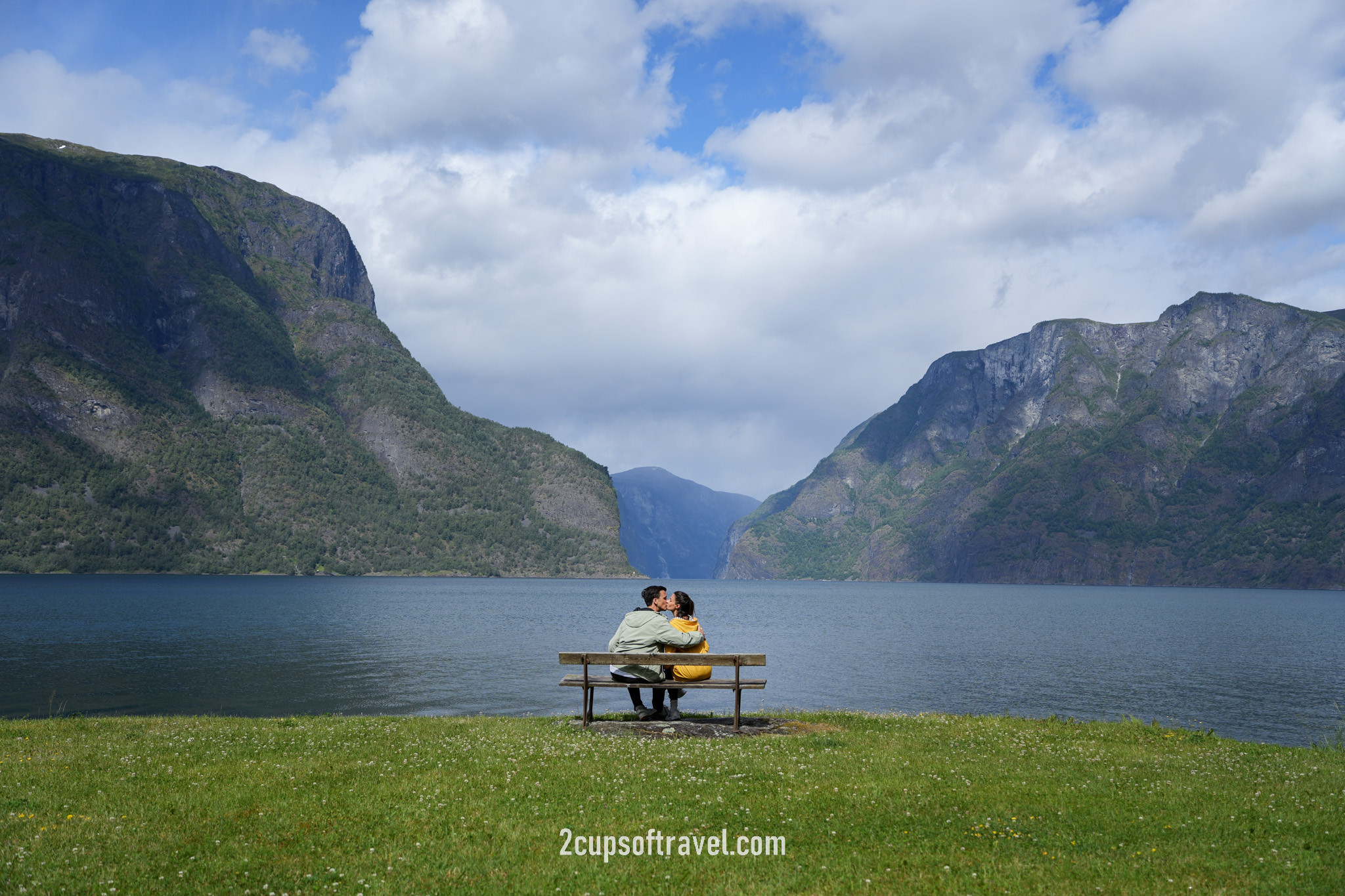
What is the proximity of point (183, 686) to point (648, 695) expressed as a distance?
79.9 ft

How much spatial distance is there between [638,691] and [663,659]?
2.36 meters

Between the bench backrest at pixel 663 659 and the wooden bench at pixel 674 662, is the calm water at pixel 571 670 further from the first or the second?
the bench backrest at pixel 663 659

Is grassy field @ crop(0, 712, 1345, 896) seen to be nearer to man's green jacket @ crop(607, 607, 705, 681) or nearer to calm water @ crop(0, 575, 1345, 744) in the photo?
man's green jacket @ crop(607, 607, 705, 681)

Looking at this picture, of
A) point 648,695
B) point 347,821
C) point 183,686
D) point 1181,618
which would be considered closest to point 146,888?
point 347,821

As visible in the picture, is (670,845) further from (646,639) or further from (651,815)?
(646,639)

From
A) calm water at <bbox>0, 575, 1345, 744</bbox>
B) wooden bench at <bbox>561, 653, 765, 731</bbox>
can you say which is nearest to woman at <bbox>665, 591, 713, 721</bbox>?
wooden bench at <bbox>561, 653, 765, 731</bbox>

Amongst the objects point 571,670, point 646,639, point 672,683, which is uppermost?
point 646,639

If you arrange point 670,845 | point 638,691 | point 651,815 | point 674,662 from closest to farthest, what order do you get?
1. point 670,845
2. point 651,815
3. point 674,662
4. point 638,691

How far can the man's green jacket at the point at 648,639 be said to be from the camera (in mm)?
19438

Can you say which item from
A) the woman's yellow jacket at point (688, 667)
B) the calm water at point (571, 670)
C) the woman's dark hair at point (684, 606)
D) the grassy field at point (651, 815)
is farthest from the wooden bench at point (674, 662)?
the calm water at point (571, 670)

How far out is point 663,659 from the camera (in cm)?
1908

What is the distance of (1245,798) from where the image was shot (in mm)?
13094

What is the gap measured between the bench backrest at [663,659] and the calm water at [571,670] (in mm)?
20390

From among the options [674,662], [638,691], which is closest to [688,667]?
[674,662]
